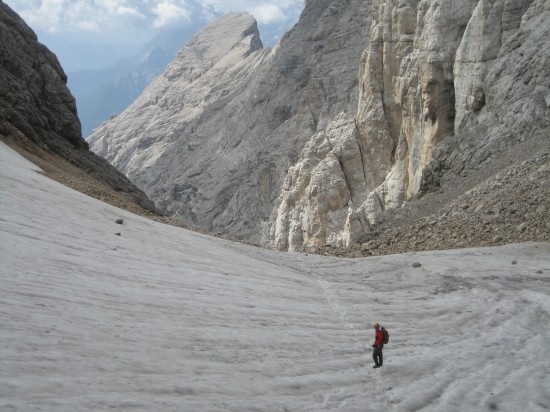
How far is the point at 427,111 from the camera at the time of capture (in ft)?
118

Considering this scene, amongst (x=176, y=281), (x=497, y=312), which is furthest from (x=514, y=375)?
(x=176, y=281)

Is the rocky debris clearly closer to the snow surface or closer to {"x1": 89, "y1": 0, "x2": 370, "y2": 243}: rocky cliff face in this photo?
the snow surface

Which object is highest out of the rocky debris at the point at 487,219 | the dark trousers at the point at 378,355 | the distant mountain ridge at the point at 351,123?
the distant mountain ridge at the point at 351,123

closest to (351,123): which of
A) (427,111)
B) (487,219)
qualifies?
(427,111)

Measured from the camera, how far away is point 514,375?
11.5 metres

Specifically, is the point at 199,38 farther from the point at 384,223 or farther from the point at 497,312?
the point at 497,312

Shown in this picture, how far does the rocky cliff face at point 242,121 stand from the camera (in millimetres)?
75312

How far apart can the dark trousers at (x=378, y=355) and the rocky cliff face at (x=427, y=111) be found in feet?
54.2

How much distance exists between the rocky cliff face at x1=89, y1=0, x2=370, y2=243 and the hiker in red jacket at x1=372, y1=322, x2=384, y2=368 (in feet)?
180

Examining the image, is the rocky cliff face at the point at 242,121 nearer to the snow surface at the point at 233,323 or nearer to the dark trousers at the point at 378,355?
the snow surface at the point at 233,323

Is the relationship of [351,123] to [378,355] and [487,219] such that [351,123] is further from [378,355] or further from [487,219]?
[378,355]

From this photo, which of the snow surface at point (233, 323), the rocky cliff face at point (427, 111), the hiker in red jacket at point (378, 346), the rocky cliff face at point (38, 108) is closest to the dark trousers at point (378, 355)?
the hiker in red jacket at point (378, 346)

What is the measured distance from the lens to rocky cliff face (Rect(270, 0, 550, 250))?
28.1 metres

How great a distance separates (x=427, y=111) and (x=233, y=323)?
1077 inches
